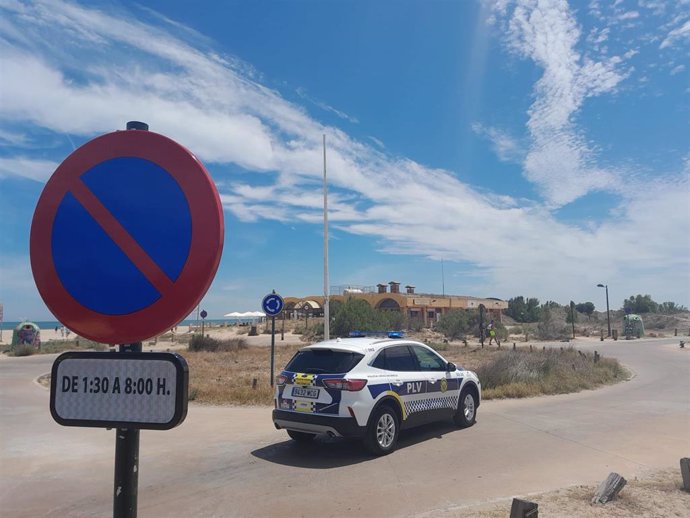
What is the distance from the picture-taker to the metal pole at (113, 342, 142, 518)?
2.04 metres

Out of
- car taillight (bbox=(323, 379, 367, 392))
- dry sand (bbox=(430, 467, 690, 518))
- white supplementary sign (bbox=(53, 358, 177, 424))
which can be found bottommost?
dry sand (bbox=(430, 467, 690, 518))

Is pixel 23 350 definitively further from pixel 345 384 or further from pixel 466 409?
pixel 345 384

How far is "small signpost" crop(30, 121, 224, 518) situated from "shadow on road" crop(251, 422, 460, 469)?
5908 mm

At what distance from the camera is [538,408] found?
40.4ft

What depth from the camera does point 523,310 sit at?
102938 mm

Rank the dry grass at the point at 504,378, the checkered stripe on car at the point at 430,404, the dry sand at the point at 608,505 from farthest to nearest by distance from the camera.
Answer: the dry grass at the point at 504,378, the checkered stripe on car at the point at 430,404, the dry sand at the point at 608,505

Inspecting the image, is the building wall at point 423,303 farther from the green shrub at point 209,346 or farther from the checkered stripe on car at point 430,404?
the checkered stripe on car at point 430,404

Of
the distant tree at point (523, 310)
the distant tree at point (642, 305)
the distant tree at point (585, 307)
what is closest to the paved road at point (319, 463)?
the distant tree at point (523, 310)

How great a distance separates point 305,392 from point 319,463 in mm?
1024

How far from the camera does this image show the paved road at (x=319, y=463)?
5926mm

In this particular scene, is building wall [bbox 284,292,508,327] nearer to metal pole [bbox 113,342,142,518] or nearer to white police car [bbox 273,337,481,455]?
white police car [bbox 273,337,481,455]

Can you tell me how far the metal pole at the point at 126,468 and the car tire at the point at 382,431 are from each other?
594cm

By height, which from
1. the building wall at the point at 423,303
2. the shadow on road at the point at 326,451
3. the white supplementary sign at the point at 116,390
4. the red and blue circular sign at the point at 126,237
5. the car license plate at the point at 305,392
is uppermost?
the building wall at the point at 423,303

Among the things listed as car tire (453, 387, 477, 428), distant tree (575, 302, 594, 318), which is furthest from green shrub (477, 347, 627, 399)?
distant tree (575, 302, 594, 318)
